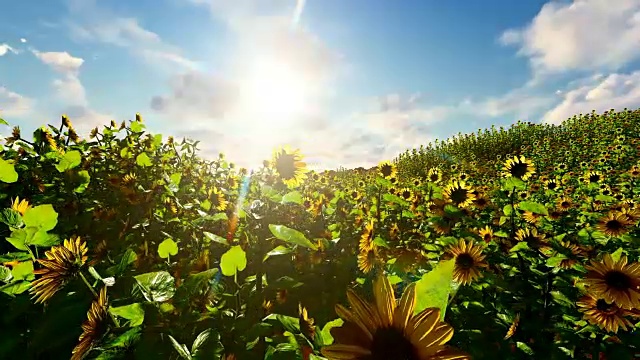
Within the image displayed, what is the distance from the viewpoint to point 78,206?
2.16 m

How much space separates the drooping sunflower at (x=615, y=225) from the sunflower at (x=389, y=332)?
307 centimetres

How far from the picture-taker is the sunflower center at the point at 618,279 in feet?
6.24

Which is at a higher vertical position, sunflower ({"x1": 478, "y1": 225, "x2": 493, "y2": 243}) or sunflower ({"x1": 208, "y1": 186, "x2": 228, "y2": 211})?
sunflower ({"x1": 208, "y1": 186, "x2": 228, "y2": 211})

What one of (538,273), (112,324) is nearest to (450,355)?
(112,324)

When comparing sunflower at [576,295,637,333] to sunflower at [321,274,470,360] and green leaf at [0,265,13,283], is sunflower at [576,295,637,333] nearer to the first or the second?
sunflower at [321,274,470,360]

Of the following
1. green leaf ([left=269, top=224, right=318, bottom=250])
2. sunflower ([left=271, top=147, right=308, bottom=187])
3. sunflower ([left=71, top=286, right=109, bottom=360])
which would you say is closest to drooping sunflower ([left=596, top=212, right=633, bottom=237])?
sunflower ([left=271, top=147, right=308, bottom=187])

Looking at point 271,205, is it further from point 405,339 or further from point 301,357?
point 405,339

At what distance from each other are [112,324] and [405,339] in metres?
0.59

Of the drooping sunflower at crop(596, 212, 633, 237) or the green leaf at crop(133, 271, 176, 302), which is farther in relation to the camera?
the drooping sunflower at crop(596, 212, 633, 237)

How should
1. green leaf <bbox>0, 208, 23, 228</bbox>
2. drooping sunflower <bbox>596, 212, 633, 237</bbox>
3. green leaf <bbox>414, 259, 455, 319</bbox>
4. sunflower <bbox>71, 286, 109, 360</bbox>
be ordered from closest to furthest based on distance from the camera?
green leaf <bbox>414, 259, 455, 319</bbox> → sunflower <bbox>71, 286, 109, 360</bbox> → green leaf <bbox>0, 208, 23, 228</bbox> → drooping sunflower <bbox>596, 212, 633, 237</bbox>

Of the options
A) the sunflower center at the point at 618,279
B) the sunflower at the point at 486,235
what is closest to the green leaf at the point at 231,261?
the sunflower center at the point at 618,279

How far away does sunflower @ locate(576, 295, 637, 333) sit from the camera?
177cm

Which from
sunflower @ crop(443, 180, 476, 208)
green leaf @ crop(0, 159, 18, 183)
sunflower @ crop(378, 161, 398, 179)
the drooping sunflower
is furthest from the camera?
sunflower @ crop(378, 161, 398, 179)

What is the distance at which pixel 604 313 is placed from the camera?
72.0 inches
